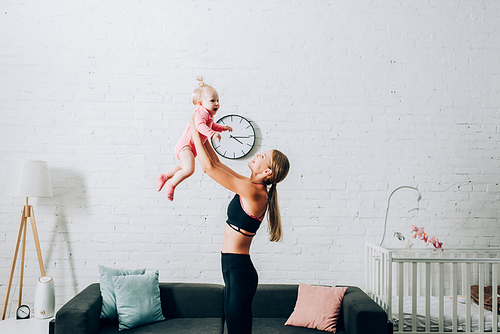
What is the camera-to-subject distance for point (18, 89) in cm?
344

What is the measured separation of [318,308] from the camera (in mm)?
2887

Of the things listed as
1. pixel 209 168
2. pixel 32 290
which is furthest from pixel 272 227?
pixel 32 290

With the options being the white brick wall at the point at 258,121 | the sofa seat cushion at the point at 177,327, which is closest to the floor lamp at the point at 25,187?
the white brick wall at the point at 258,121

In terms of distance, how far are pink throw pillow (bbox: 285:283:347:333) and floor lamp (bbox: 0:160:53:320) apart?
2.13 m

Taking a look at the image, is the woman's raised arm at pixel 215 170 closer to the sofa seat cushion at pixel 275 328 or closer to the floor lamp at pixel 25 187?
the sofa seat cushion at pixel 275 328

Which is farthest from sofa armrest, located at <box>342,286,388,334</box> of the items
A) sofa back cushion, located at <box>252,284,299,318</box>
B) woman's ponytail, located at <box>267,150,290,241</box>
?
woman's ponytail, located at <box>267,150,290,241</box>

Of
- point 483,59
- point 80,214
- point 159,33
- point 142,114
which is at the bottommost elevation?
point 80,214

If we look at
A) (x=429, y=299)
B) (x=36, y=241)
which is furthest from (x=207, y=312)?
(x=429, y=299)

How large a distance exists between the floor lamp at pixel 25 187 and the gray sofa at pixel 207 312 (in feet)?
2.28

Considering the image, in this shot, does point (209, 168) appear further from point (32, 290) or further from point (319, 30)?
point (32, 290)

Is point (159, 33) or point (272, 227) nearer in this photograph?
point (272, 227)

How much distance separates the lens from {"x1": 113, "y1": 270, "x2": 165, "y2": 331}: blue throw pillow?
2.79m

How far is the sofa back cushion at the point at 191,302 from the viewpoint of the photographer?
10.0 feet

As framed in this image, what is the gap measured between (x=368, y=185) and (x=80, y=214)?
8.39ft
